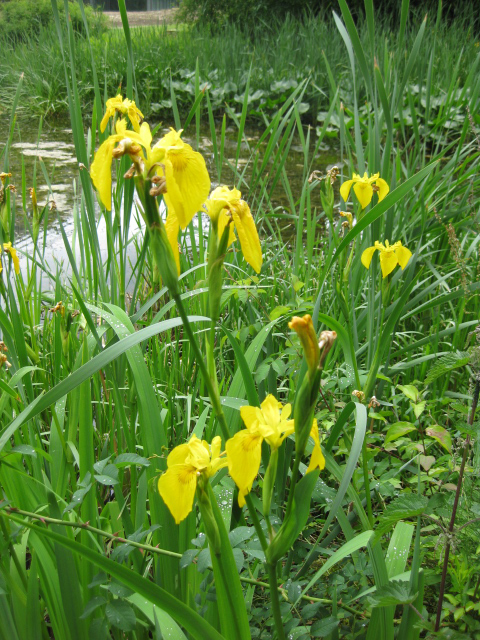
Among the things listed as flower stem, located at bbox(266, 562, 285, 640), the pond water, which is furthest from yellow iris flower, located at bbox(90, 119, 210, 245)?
the pond water

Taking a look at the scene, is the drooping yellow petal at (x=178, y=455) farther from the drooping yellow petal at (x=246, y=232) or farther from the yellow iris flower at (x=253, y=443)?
the drooping yellow petal at (x=246, y=232)

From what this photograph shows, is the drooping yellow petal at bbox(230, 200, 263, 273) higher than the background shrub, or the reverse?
the background shrub

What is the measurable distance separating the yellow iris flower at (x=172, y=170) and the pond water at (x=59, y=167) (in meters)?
2.13

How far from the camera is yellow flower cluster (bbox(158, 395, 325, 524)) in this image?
0.58m

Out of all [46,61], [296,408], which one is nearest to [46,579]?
[296,408]

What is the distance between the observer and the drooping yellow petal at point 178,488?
64 centimetres

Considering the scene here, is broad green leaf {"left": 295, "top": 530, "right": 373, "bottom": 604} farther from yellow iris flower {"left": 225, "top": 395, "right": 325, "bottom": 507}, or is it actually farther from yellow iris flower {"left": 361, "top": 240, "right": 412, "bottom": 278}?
yellow iris flower {"left": 361, "top": 240, "right": 412, "bottom": 278}

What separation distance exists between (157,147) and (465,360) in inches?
23.0

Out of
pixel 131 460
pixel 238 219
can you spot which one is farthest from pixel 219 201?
pixel 131 460

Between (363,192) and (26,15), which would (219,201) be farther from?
(26,15)

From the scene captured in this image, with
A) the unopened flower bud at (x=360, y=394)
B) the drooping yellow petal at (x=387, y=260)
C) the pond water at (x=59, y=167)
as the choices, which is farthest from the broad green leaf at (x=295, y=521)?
the pond water at (x=59, y=167)

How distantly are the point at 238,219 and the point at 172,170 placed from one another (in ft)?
0.33

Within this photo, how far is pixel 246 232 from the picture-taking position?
2.05ft

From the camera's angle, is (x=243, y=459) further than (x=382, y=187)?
No
